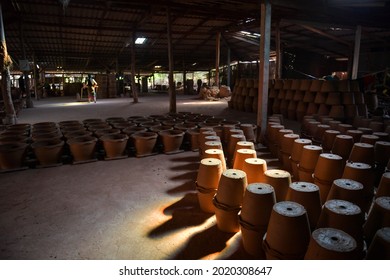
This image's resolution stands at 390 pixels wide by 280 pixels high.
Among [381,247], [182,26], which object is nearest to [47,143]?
[381,247]

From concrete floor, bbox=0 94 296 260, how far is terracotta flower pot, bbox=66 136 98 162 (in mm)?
384

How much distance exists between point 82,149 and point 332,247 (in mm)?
4289

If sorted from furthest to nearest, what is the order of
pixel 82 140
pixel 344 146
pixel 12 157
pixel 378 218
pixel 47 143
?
pixel 82 140 < pixel 47 143 < pixel 12 157 < pixel 344 146 < pixel 378 218

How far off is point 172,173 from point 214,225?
1.65 metres

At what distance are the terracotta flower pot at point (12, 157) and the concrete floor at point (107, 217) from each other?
0.16 metres

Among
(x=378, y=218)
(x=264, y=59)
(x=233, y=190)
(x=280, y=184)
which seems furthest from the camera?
(x=264, y=59)

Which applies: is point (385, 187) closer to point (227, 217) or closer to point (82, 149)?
point (227, 217)

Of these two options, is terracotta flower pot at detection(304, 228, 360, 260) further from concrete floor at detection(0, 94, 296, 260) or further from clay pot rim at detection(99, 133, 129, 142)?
clay pot rim at detection(99, 133, 129, 142)

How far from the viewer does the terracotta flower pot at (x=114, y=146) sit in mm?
4840

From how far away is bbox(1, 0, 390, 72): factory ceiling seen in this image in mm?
8375

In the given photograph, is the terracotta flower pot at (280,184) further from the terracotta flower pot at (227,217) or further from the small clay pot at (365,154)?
the small clay pot at (365,154)

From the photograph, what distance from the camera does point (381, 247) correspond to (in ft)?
4.96

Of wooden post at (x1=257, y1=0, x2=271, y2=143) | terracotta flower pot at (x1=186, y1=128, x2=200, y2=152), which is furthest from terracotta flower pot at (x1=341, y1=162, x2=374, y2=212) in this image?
wooden post at (x1=257, y1=0, x2=271, y2=143)

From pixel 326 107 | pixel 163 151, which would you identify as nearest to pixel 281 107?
pixel 326 107
